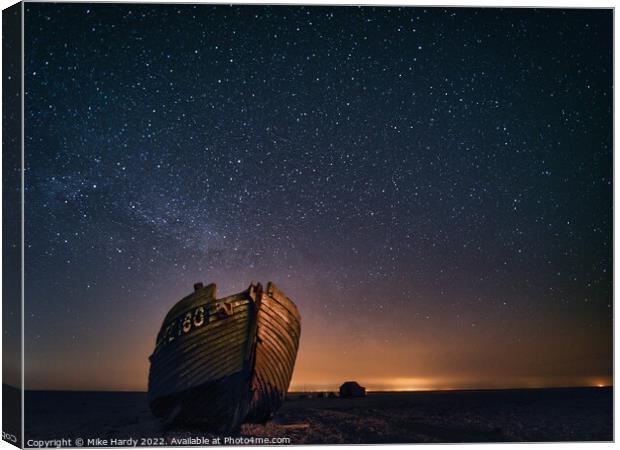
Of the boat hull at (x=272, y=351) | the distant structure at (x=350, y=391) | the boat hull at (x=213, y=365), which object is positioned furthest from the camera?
the distant structure at (x=350, y=391)

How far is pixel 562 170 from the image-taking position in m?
9.04

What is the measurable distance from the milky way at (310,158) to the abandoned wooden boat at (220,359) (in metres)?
0.59

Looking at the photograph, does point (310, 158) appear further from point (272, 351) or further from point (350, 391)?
point (350, 391)

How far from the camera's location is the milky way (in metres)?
8.60

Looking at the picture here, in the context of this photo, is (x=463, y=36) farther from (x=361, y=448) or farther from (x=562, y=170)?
(x=361, y=448)

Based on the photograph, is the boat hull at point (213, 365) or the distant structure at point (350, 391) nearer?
the boat hull at point (213, 365)

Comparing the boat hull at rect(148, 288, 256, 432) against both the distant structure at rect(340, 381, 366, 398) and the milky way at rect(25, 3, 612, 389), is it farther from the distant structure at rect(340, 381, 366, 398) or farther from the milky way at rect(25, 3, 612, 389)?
the distant structure at rect(340, 381, 366, 398)

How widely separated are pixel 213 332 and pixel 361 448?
1.74 m

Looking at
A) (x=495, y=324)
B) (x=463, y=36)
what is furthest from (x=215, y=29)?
(x=495, y=324)

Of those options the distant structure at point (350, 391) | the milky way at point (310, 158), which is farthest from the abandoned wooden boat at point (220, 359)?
the distant structure at point (350, 391)

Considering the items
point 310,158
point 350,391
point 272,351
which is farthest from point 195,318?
point 350,391

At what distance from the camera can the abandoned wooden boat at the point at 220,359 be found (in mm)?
8570

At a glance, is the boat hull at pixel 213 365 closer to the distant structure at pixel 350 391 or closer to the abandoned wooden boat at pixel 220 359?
the abandoned wooden boat at pixel 220 359

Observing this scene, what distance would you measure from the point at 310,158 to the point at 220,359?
2.19 meters
